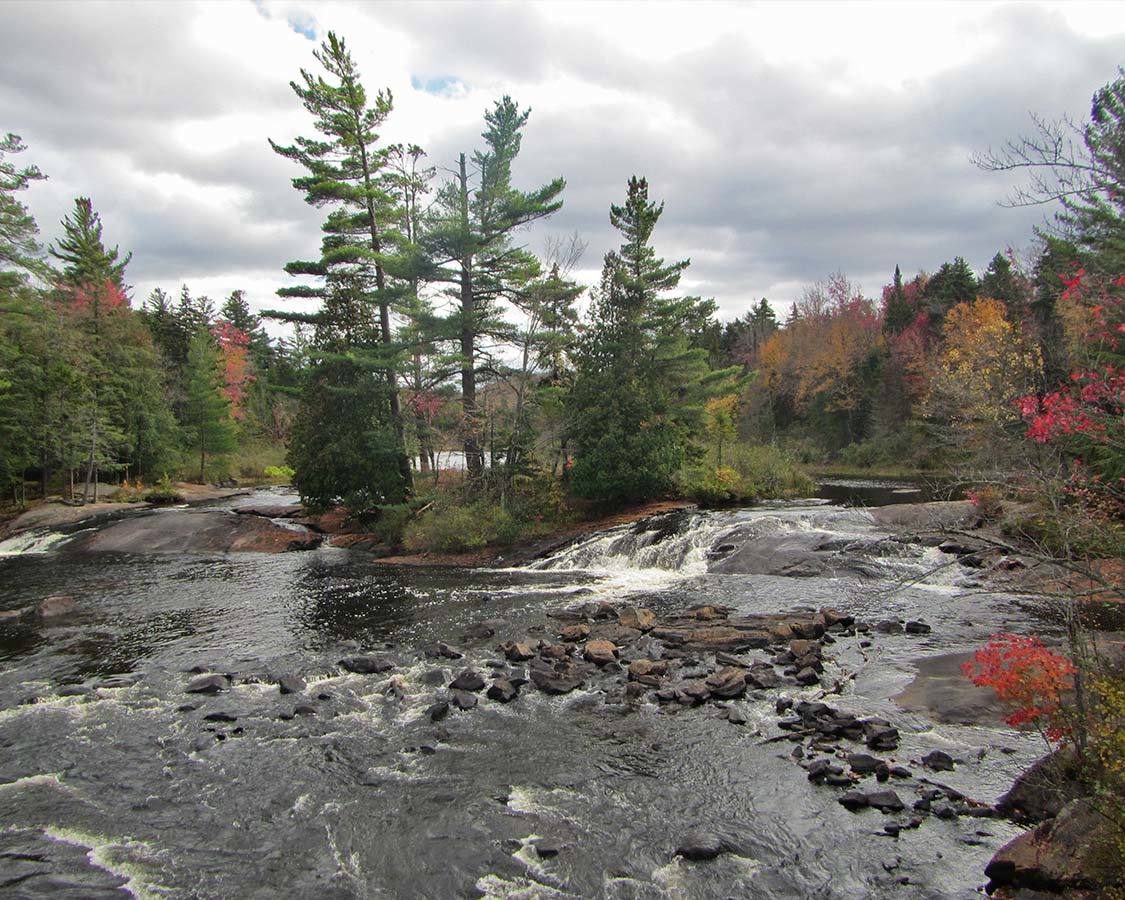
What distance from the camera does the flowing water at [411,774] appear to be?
20.2 feet

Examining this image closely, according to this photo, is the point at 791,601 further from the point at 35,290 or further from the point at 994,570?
the point at 35,290

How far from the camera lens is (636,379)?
2694 cm

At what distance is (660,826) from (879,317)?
72.0 meters

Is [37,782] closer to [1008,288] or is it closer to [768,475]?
[768,475]

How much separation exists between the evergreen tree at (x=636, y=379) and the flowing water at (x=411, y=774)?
34.4ft

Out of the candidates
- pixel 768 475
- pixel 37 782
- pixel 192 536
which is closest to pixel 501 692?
pixel 37 782

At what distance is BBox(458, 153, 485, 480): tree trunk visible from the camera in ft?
79.9

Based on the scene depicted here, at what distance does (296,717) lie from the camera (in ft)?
31.6

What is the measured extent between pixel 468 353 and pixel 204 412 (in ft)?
97.3

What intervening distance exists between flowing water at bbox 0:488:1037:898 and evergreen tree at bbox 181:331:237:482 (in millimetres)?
34142

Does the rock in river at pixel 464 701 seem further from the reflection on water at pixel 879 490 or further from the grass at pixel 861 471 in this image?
the grass at pixel 861 471

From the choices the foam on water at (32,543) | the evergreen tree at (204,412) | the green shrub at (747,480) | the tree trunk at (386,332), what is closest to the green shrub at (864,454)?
the green shrub at (747,480)

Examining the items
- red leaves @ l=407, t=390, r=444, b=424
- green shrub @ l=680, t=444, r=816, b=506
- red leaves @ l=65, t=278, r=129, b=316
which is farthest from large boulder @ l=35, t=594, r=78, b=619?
red leaves @ l=65, t=278, r=129, b=316

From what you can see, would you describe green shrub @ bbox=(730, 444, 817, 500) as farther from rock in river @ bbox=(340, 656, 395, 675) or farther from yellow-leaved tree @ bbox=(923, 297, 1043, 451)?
rock in river @ bbox=(340, 656, 395, 675)
